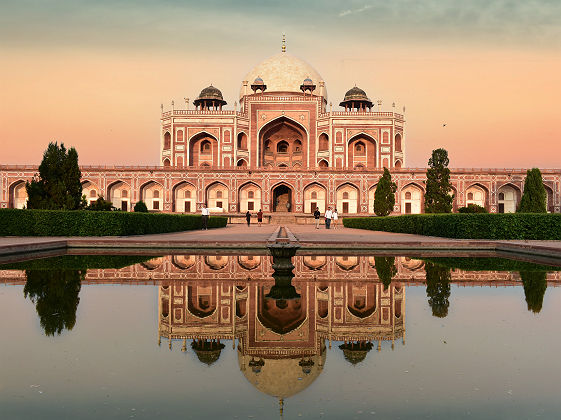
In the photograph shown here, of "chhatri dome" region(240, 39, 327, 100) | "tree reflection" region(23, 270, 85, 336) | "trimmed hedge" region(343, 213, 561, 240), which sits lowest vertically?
"tree reflection" region(23, 270, 85, 336)

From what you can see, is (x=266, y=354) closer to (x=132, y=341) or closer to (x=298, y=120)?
(x=132, y=341)

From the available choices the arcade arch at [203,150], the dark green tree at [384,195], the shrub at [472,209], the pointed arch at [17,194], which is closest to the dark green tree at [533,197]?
the shrub at [472,209]

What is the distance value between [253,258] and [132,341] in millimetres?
5626

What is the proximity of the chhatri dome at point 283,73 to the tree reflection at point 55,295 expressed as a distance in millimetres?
40842

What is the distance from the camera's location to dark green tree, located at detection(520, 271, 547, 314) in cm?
451

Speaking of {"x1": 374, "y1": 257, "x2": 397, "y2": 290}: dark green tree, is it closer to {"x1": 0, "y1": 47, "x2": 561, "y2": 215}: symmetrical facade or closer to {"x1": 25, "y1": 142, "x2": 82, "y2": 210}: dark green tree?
{"x1": 25, "y1": 142, "x2": 82, "y2": 210}: dark green tree

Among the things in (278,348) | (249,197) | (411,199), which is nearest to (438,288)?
(278,348)

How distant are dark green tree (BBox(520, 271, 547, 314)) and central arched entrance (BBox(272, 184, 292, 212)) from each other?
34.6 meters

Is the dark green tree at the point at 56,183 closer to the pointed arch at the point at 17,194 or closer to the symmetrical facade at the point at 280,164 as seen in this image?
the symmetrical facade at the point at 280,164

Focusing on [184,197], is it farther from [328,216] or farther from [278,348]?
[278,348]

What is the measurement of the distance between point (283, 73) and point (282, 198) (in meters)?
12.1

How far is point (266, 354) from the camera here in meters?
2.88

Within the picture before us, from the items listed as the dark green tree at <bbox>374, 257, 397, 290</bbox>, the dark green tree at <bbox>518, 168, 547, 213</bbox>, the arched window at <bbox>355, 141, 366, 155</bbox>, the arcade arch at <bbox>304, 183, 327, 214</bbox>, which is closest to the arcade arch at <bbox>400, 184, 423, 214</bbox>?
the arcade arch at <bbox>304, 183, 327, 214</bbox>

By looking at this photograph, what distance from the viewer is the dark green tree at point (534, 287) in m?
4.51
